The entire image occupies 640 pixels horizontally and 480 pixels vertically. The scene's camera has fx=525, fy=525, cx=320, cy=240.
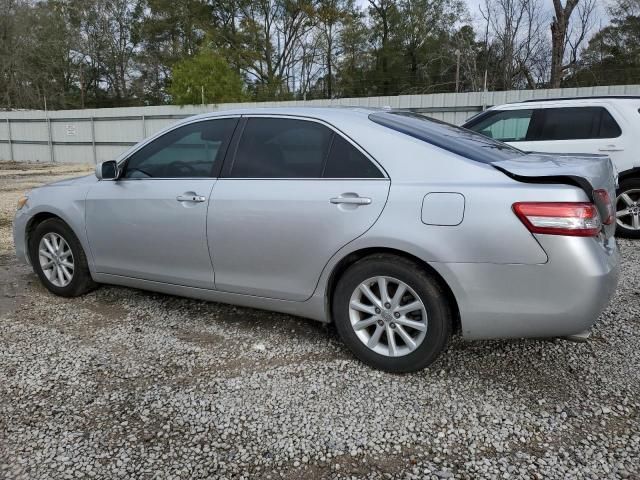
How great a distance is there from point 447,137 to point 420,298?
1.05 m

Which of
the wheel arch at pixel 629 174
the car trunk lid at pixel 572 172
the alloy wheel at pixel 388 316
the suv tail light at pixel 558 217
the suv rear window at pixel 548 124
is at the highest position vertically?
the suv rear window at pixel 548 124

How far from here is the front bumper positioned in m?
2.53

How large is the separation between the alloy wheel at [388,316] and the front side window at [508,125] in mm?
4608

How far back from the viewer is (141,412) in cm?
270

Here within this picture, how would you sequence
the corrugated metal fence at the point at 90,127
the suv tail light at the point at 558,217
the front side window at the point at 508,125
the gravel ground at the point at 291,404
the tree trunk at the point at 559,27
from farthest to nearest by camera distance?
the tree trunk at the point at 559,27 → the corrugated metal fence at the point at 90,127 → the front side window at the point at 508,125 → the suv tail light at the point at 558,217 → the gravel ground at the point at 291,404

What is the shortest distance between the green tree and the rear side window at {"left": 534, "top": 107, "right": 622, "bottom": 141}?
15.3 metres

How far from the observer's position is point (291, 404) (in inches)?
109

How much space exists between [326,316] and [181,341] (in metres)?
1.07

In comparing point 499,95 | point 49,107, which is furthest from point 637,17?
point 49,107

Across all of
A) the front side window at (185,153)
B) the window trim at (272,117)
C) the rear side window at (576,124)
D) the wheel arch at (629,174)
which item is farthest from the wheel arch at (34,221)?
the wheel arch at (629,174)

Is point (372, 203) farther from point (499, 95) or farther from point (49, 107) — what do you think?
point (49, 107)

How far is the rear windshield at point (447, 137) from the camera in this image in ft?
9.86

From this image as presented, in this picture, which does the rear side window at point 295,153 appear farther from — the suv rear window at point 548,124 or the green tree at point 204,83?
the green tree at point 204,83

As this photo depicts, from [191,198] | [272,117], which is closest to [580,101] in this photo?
[272,117]
